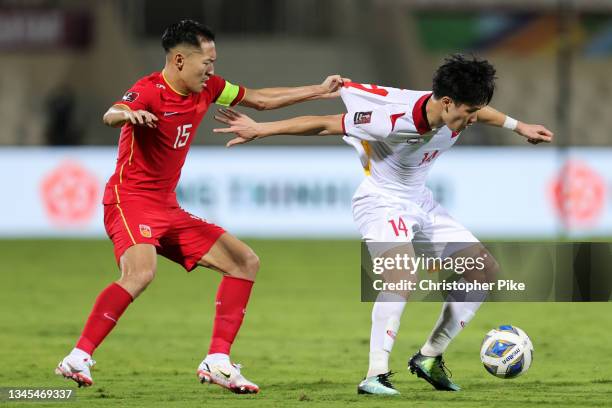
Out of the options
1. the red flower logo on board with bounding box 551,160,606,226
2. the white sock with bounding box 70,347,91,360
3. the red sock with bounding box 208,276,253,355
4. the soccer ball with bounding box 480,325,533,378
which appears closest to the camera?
the white sock with bounding box 70,347,91,360

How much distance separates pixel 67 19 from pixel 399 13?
581 centimetres

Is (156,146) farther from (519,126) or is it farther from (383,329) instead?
(519,126)

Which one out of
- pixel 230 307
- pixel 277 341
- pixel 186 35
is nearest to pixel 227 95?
pixel 186 35

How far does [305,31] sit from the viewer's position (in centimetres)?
2181

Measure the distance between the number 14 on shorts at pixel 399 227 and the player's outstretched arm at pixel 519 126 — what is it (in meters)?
0.77

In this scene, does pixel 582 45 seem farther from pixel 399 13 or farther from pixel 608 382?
pixel 608 382

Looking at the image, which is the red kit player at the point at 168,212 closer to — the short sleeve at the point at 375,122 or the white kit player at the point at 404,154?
the white kit player at the point at 404,154

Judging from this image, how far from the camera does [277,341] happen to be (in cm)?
931

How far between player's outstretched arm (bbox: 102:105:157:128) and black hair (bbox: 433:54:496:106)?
Result: 1535mm

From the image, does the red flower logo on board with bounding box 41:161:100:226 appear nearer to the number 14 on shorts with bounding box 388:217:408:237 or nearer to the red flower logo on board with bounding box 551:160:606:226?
the red flower logo on board with bounding box 551:160:606:226

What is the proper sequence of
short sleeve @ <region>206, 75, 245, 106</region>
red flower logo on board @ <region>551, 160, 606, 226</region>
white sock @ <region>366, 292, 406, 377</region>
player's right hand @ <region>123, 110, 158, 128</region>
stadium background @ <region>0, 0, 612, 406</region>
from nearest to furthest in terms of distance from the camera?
1. player's right hand @ <region>123, 110, 158, 128</region>
2. white sock @ <region>366, 292, 406, 377</region>
3. short sleeve @ <region>206, 75, 245, 106</region>
4. stadium background @ <region>0, 0, 612, 406</region>
5. red flower logo on board @ <region>551, 160, 606, 226</region>

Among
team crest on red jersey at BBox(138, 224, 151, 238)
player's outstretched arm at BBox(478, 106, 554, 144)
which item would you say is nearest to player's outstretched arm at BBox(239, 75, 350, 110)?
player's outstretched arm at BBox(478, 106, 554, 144)

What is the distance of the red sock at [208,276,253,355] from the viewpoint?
23.4 feet

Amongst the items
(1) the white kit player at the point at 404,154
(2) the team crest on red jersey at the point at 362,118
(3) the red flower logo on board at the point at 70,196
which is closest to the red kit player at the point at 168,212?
(1) the white kit player at the point at 404,154
